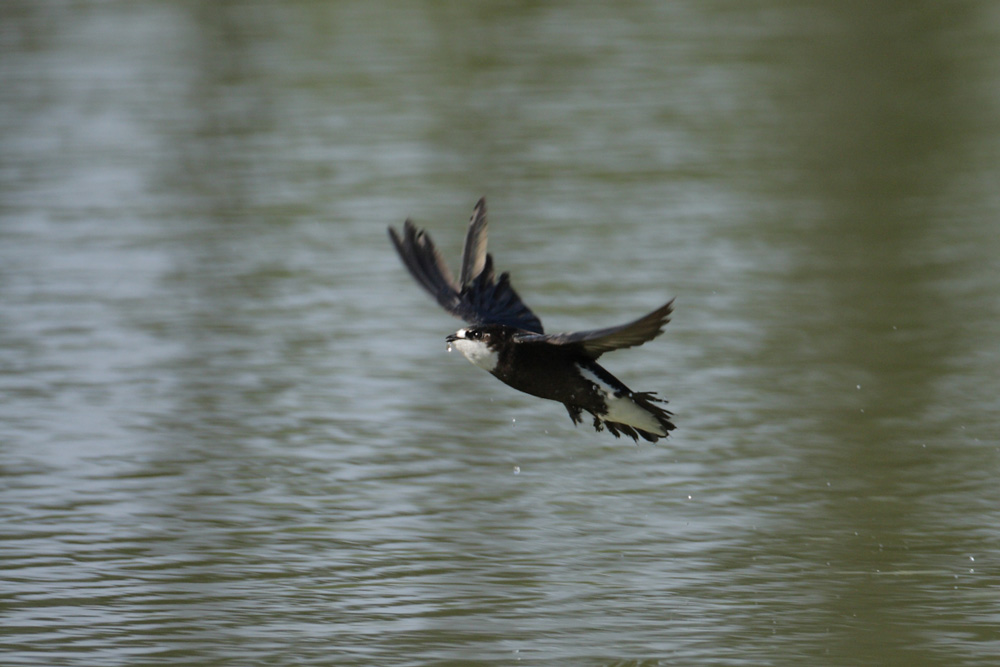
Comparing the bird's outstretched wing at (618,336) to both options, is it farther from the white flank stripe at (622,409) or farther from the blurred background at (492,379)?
the blurred background at (492,379)

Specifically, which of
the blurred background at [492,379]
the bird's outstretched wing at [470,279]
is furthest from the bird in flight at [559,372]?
the blurred background at [492,379]

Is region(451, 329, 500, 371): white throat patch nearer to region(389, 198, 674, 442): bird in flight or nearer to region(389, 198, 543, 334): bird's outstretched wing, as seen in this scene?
region(389, 198, 674, 442): bird in flight

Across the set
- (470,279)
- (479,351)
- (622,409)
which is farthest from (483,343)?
(470,279)

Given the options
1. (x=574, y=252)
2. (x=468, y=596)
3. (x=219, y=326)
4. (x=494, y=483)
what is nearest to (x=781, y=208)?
(x=574, y=252)

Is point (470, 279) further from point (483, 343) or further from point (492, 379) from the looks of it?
point (492, 379)

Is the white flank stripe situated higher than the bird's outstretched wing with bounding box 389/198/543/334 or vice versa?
the bird's outstretched wing with bounding box 389/198/543/334

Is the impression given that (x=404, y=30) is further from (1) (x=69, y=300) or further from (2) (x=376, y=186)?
(1) (x=69, y=300)

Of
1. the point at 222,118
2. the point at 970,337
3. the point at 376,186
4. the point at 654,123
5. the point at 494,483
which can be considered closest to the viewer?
the point at 494,483

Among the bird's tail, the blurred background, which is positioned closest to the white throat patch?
the bird's tail
